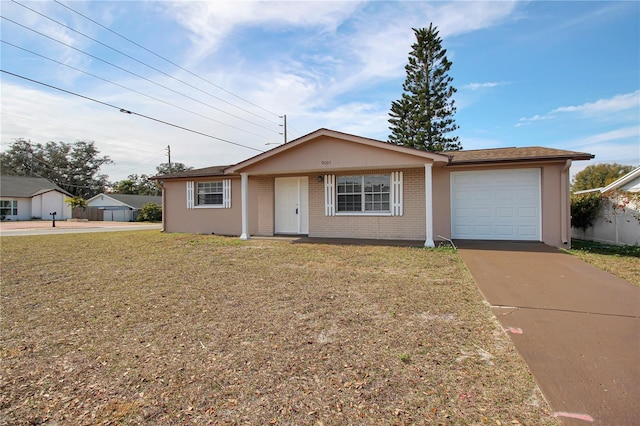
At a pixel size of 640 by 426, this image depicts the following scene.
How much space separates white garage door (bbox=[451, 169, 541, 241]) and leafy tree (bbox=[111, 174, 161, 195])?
55.8 meters

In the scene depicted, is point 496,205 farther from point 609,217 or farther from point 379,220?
point 609,217

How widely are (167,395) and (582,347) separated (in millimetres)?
3758

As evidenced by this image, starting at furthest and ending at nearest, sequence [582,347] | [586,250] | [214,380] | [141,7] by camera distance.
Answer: [141,7] < [586,250] < [582,347] < [214,380]

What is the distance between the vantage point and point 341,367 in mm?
2943

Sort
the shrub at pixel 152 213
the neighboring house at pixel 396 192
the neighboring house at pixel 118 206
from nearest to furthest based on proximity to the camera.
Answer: the neighboring house at pixel 396 192 < the shrub at pixel 152 213 < the neighboring house at pixel 118 206

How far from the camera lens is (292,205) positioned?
13.3 m

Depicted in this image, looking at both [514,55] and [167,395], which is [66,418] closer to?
[167,395]

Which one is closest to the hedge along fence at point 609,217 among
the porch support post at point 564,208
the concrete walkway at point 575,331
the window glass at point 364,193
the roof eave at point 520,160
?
the porch support post at point 564,208

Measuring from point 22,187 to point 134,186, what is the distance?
766 inches

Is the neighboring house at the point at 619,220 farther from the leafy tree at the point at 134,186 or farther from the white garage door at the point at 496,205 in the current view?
the leafy tree at the point at 134,186

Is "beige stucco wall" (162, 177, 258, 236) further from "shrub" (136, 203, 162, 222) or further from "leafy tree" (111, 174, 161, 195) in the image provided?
"leafy tree" (111, 174, 161, 195)

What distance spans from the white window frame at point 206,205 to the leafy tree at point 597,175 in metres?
48.4

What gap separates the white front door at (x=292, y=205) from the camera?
13016 millimetres

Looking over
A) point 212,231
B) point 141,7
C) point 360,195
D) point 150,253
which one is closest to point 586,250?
point 360,195
